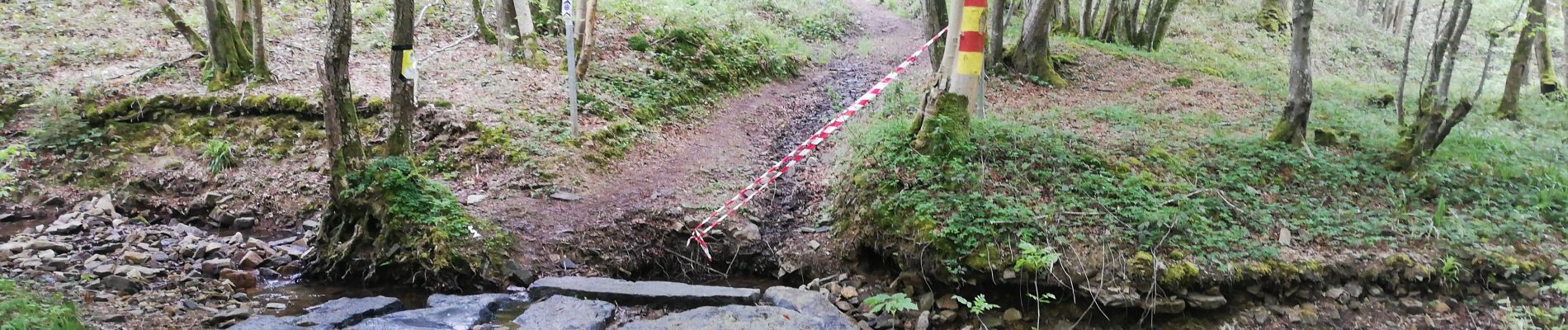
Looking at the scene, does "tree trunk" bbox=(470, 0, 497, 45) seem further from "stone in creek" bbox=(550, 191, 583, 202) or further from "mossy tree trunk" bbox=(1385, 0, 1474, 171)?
"mossy tree trunk" bbox=(1385, 0, 1474, 171)

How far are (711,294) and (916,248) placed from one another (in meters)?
1.57

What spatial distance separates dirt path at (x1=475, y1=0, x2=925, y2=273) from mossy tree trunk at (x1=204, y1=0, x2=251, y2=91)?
586cm

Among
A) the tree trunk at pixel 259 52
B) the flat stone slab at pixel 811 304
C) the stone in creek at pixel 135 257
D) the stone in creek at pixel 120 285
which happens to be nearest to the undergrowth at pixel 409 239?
the stone in creek at pixel 120 285

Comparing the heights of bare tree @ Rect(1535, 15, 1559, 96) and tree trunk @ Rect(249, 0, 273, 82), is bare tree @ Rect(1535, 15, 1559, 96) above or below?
above

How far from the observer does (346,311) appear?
16.8 ft

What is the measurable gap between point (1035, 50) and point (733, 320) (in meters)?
8.48

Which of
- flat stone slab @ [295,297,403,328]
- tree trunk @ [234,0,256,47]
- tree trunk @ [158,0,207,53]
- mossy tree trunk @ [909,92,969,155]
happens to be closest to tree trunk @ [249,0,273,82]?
tree trunk @ [234,0,256,47]

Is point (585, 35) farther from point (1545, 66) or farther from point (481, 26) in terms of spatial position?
point (1545, 66)

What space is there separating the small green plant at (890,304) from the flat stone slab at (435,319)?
2.63 metres

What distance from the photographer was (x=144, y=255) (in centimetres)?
635

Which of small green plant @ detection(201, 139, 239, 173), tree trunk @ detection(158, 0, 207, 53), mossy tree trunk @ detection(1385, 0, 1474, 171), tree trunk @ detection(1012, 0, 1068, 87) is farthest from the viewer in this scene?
tree trunk @ detection(1012, 0, 1068, 87)

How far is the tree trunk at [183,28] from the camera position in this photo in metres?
10.6

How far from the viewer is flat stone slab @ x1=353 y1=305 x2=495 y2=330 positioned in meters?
4.94

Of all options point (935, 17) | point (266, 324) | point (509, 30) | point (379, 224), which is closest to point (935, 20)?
point (935, 17)
